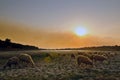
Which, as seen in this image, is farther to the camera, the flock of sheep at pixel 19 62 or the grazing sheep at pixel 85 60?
the flock of sheep at pixel 19 62

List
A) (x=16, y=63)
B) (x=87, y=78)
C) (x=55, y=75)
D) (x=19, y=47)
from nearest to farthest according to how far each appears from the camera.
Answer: (x=87, y=78) < (x=55, y=75) < (x=16, y=63) < (x=19, y=47)

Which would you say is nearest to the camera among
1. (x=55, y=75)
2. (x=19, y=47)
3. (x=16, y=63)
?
Result: (x=55, y=75)

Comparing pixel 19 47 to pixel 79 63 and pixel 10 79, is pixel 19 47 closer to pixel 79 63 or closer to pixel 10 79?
pixel 79 63

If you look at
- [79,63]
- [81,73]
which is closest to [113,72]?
[81,73]

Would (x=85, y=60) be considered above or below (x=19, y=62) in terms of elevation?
above

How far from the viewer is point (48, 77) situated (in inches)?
1156

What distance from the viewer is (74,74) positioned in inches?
1200

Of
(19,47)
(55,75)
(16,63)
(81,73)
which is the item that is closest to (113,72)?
(81,73)

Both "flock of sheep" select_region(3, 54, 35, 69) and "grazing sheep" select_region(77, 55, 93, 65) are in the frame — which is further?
"flock of sheep" select_region(3, 54, 35, 69)

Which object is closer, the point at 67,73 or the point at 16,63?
the point at 67,73

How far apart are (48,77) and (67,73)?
99.4 inches

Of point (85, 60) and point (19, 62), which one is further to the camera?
point (19, 62)

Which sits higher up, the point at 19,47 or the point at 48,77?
the point at 19,47

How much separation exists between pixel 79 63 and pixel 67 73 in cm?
783
